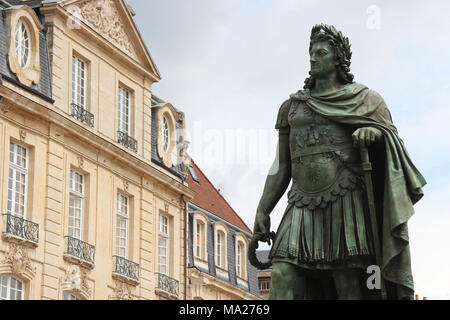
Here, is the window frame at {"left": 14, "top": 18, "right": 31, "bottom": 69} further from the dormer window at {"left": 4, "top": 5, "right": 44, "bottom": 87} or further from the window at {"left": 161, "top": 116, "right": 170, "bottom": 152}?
the window at {"left": 161, "top": 116, "right": 170, "bottom": 152}

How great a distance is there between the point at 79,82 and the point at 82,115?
136 centimetres

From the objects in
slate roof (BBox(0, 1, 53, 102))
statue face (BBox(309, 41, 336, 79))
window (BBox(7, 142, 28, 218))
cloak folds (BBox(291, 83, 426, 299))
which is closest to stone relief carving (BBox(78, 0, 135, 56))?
slate roof (BBox(0, 1, 53, 102))

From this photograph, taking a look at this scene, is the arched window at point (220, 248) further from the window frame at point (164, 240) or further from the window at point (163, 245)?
the window at point (163, 245)

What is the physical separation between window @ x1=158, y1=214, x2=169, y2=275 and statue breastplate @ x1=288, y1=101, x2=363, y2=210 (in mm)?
36276

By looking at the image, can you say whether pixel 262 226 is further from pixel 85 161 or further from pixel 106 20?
pixel 106 20

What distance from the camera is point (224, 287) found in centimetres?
5203

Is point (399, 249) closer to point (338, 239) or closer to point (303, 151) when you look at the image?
point (338, 239)

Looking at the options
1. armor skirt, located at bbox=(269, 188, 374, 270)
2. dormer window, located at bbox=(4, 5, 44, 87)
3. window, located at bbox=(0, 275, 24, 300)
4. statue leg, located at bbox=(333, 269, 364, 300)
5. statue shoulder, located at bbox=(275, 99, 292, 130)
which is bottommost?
statue leg, located at bbox=(333, 269, 364, 300)

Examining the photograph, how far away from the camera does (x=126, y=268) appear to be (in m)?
42.3

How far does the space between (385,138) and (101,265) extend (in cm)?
3105

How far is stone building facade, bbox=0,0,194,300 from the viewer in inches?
1405

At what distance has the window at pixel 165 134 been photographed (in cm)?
4766

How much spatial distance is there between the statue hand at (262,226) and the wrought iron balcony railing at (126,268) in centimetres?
3126
